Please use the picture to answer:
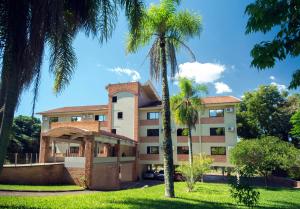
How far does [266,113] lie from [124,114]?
23149 mm

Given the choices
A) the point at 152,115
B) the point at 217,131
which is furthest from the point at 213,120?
the point at 152,115

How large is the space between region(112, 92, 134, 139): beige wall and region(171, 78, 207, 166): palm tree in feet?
38.4

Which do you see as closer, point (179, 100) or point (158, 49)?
point (158, 49)

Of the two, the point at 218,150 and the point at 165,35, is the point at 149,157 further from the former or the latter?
the point at 165,35

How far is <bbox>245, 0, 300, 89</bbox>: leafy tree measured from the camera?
140 inches

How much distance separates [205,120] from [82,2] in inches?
1226

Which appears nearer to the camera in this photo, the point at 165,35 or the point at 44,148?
the point at 165,35

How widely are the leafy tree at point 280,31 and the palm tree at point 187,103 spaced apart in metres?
26.5

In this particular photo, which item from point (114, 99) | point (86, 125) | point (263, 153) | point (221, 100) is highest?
point (114, 99)

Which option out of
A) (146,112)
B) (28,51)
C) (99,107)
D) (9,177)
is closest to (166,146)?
(28,51)

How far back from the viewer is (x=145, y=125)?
41375 millimetres

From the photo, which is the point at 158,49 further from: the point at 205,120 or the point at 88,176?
the point at 205,120

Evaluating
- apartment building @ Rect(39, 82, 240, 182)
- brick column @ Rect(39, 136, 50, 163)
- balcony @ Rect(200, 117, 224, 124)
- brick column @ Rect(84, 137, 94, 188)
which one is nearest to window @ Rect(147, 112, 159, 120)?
apartment building @ Rect(39, 82, 240, 182)

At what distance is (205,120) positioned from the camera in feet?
125
